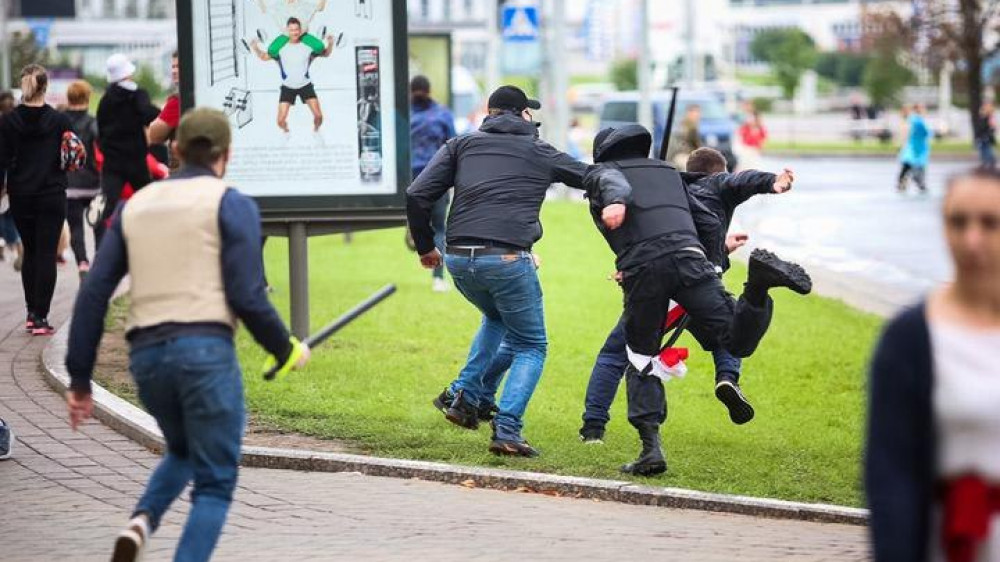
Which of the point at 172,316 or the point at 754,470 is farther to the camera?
the point at 754,470

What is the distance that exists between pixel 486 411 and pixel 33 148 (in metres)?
4.46

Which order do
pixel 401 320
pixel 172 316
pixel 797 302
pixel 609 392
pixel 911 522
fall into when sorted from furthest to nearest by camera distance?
pixel 797 302 → pixel 401 320 → pixel 609 392 → pixel 172 316 → pixel 911 522

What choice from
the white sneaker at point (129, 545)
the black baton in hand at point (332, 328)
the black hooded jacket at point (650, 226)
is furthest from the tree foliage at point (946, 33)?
the white sneaker at point (129, 545)

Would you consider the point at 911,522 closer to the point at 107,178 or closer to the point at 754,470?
the point at 754,470

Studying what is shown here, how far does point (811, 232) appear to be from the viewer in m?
26.3

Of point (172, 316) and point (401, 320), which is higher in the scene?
point (172, 316)

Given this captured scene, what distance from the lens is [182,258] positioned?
19.7 feet

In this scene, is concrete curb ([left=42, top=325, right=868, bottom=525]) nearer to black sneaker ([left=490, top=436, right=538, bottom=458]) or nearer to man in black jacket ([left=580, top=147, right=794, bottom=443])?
black sneaker ([left=490, top=436, right=538, bottom=458])

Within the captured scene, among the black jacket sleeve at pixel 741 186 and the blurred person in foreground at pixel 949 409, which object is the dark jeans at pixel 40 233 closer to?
the black jacket sleeve at pixel 741 186

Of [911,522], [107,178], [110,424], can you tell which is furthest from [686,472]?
[107,178]

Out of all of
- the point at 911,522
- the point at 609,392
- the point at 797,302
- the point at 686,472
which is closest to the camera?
the point at 911,522

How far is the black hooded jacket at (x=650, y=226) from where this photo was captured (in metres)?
9.01

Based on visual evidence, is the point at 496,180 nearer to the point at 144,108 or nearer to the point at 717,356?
the point at 717,356

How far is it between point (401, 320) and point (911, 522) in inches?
438
